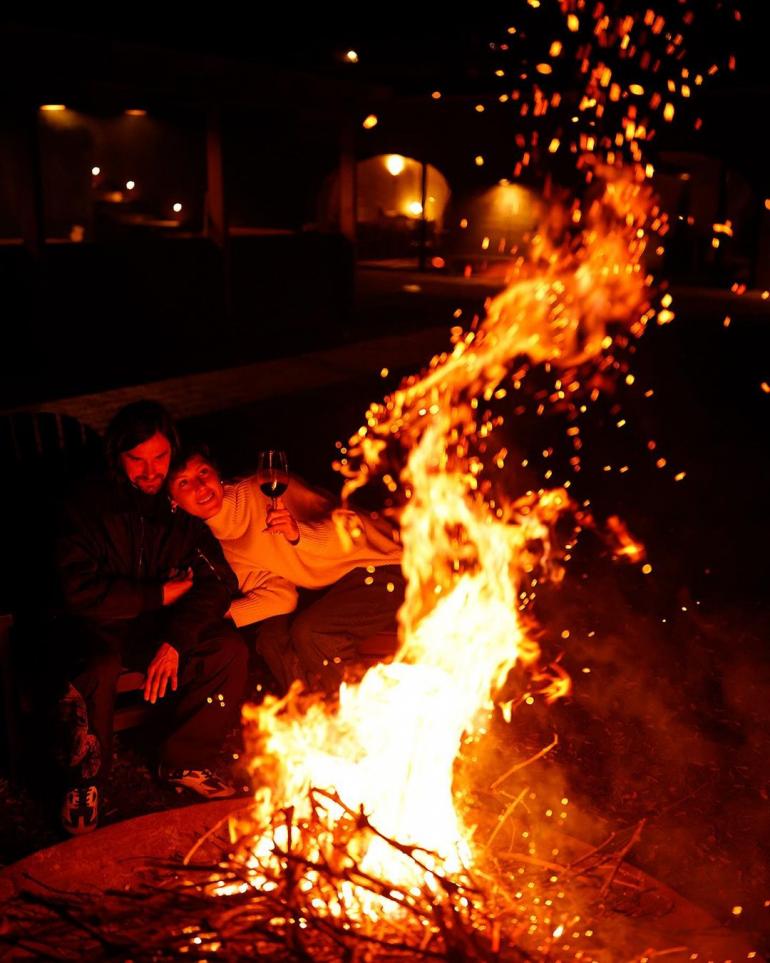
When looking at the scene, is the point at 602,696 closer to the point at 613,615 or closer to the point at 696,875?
the point at 613,615

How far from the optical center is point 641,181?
87.9 feet

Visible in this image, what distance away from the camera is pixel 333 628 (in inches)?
178

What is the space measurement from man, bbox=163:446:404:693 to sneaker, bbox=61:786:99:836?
895mm

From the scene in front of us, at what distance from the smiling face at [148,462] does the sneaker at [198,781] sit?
45.4 inches

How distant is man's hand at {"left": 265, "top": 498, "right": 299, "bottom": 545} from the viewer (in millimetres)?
4273

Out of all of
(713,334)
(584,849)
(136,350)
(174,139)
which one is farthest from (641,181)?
(584,849)

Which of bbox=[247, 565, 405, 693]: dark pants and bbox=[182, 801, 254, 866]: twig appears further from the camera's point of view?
bbox=[247, 565, 405, 693]: dark pants

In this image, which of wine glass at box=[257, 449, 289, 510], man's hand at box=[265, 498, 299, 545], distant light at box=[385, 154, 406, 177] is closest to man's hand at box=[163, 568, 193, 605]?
man's hand at box=[265, 498, 299, 545]

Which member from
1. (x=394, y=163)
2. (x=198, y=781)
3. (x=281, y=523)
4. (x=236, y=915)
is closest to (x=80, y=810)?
(x=198, y=781)

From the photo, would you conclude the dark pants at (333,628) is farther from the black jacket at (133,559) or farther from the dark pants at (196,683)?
the black jacket at (133,559)

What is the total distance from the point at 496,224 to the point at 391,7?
34.3 feet

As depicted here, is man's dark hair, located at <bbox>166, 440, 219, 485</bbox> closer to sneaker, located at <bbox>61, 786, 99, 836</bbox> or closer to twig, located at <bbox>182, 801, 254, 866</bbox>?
sneaker, located at <bbox>61, 786, 99, 836</bbox>

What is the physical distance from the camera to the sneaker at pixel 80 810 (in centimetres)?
399

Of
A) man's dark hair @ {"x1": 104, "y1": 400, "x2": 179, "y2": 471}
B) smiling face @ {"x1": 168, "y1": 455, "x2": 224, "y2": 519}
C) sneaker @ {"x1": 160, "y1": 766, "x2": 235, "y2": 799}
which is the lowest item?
sneaker @ {"x1": 160, "y1": 766, "x2": 235, "y2": 799}
